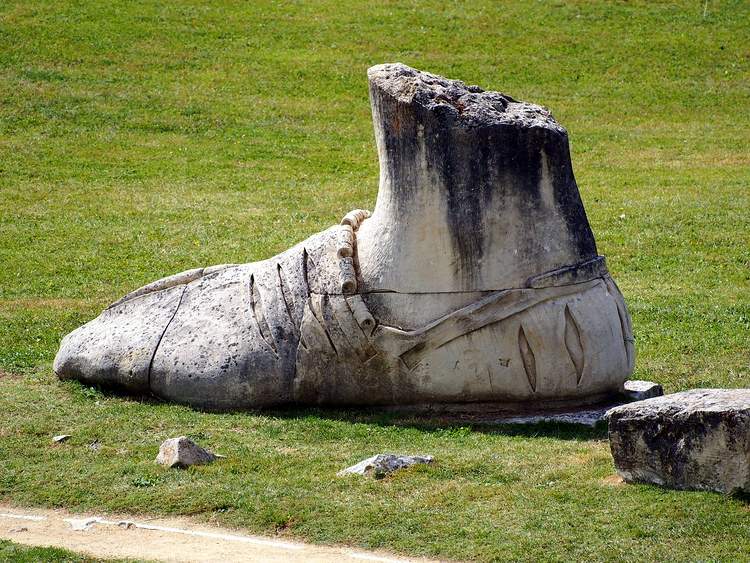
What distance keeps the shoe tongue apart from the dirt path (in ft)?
14.0

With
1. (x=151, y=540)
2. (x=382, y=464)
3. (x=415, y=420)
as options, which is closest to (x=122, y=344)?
(x=415, y=420)

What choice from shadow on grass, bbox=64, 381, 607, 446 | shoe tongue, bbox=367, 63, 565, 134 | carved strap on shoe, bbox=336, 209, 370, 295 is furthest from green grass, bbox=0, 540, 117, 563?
shoe tongue, bbox=367, 63, 565, 134

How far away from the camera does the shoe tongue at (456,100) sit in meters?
11.4

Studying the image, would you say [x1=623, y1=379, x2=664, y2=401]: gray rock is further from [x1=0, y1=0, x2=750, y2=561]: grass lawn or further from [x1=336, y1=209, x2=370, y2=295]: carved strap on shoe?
[x1=336, y1=209, x2=370, y2=295]: carved strap on shoe

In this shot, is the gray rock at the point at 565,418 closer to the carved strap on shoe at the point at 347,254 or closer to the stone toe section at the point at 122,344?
the carved strap on shoe at the point at 347,254

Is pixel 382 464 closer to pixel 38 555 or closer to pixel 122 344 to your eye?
pixel 38 555

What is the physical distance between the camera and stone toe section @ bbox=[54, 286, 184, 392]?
492 inches

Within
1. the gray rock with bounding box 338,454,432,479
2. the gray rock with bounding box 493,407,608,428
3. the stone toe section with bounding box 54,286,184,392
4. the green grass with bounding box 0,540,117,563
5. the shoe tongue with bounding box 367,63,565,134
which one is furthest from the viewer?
the stone toe section with bounding box 54,286,184,392

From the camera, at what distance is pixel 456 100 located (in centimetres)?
1155

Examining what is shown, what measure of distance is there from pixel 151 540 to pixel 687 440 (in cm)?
382

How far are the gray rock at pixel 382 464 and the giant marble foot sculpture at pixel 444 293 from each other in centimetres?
156

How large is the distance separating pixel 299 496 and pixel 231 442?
5.36 feet

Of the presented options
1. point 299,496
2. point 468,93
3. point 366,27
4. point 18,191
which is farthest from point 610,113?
point 299,496

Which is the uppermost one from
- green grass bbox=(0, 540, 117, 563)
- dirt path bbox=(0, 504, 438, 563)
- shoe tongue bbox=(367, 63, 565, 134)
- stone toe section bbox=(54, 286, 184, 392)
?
shoe tongue bbox=(367, 63, 565, 134)
